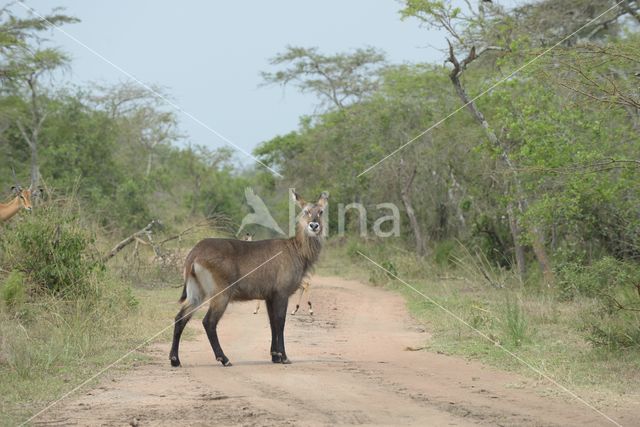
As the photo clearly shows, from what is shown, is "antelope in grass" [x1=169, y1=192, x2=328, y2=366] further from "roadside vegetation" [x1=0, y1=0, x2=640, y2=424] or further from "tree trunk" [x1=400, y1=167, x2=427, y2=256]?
"tree trunk" [x1=400, y1=167, x2=427, y2=256]

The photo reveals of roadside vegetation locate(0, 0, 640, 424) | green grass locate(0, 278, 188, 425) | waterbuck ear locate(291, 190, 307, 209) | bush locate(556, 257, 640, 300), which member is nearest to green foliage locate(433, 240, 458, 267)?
roadside vegetation locate(0, 0, 640, 424)

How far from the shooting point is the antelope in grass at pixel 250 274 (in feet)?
29.1

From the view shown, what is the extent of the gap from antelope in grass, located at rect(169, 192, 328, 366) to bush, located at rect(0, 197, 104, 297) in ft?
8.36

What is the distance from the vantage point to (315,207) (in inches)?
376

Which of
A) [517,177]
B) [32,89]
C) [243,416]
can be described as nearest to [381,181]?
[517,177]

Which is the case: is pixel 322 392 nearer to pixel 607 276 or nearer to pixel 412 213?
pixel 607 276

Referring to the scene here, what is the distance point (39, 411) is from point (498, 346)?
5.37 m

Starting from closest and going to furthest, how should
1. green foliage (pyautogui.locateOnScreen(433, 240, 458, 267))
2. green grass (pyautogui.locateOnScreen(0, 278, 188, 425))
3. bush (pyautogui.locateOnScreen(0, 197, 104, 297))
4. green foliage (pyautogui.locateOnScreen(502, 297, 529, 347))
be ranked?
green grass (pyautogui.locateOnScreen(0, 278, 188, 425)) < green foliage (pyautogui.locateOnScreen(502, 297, 529, 347)) < bush (pyautogui.locateOnScreen(0, 197, 104, 297)) < green foliage (pyautogui.locateOnScreen(433, 240, 458, 267))

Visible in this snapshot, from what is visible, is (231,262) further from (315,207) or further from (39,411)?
(39,411)

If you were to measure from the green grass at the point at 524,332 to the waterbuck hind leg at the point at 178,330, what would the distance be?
9.86ft

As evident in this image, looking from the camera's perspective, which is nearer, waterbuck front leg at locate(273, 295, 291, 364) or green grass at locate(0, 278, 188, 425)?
green grass at locate(0, 278, 188, 425)

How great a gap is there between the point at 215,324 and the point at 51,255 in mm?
3440

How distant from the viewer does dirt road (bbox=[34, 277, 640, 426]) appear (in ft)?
20.1

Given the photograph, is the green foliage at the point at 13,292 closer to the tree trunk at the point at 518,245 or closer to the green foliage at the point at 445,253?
the tree trunk at the point at 518,245
